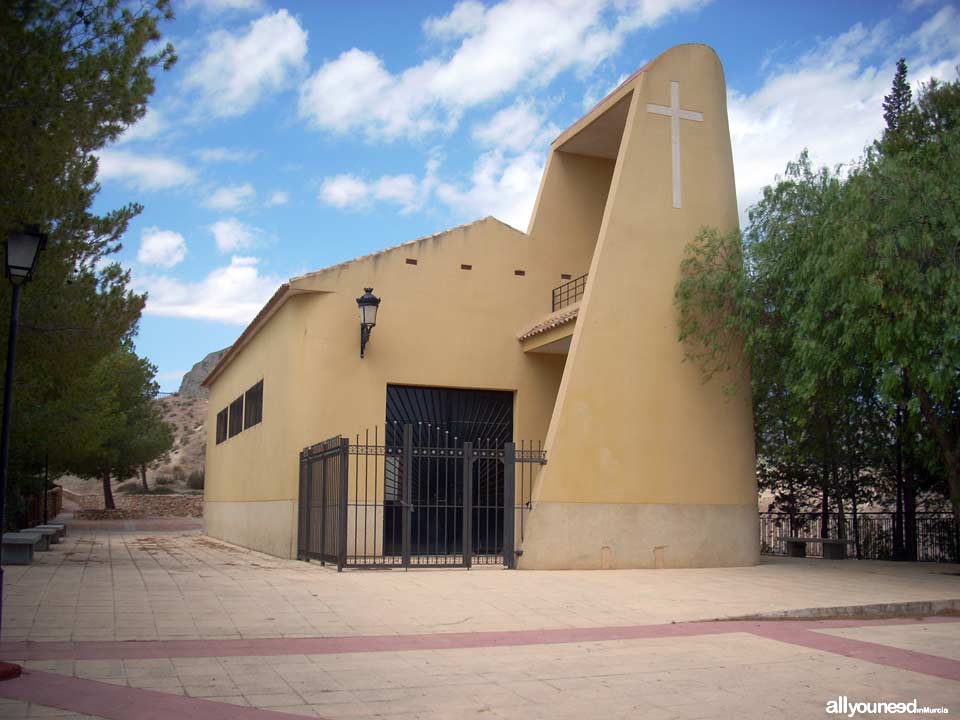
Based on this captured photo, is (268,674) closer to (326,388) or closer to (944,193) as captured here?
(326,388)

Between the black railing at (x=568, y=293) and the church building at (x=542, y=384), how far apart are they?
46 millimetres

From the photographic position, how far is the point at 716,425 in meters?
15.6

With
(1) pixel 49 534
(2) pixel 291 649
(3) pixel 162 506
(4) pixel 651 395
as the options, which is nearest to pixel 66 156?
(2) pixel 291 649

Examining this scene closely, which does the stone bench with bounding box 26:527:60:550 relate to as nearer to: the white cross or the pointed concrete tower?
the pointed concrete tower

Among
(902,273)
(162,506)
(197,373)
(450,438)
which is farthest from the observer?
(197,373)

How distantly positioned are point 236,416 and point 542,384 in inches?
384

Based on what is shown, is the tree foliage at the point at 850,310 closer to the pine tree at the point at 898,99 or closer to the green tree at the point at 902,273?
the green tree at the point at 902,273

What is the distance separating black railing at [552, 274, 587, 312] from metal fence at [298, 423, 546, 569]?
9.75 feet

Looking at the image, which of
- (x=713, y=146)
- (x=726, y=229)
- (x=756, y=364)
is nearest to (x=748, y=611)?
(x=756, y=364)

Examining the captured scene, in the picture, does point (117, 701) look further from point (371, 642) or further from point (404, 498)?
point (404, 498)

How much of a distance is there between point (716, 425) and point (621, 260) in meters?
3.32

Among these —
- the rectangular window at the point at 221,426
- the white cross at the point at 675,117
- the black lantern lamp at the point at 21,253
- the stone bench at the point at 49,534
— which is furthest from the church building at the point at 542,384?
the rectangular window at the point at 221,426

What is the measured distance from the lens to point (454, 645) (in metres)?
7.87

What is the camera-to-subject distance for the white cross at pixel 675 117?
15.9m
